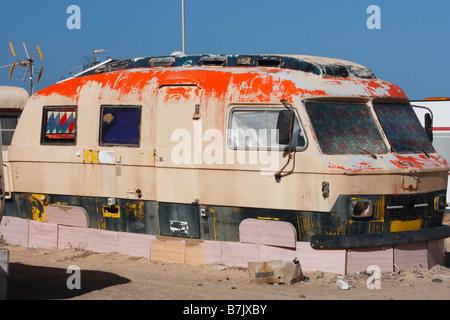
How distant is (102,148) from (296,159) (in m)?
3.13

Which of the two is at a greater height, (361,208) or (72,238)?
(361,208)

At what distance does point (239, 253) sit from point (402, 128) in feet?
9.21

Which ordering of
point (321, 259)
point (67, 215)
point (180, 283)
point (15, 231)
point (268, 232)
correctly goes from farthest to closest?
point (15, 231) < point (67, 215) < point (268, 232) < point (321, 259) < point (180, 283)

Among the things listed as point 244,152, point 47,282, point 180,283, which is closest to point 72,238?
point 47,282

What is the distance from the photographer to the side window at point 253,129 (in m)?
9.80

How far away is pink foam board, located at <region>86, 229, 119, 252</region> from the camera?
441 inches

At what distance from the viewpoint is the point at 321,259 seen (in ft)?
31.3

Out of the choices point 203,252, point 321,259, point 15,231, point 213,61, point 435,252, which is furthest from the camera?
point 15,231

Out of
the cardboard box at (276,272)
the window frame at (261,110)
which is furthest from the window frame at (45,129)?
the cardboard box at (276,272)

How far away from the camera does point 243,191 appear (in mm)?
9922

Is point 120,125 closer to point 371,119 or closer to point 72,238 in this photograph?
point 72,238

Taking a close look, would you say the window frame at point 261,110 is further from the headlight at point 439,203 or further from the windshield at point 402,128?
the headlight at point 439,203

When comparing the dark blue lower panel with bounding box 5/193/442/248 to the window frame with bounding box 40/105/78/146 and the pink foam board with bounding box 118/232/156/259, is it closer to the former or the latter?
the pink foam board with bounding box 118/232/156/259

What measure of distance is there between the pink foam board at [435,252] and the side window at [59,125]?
17.9 feet
